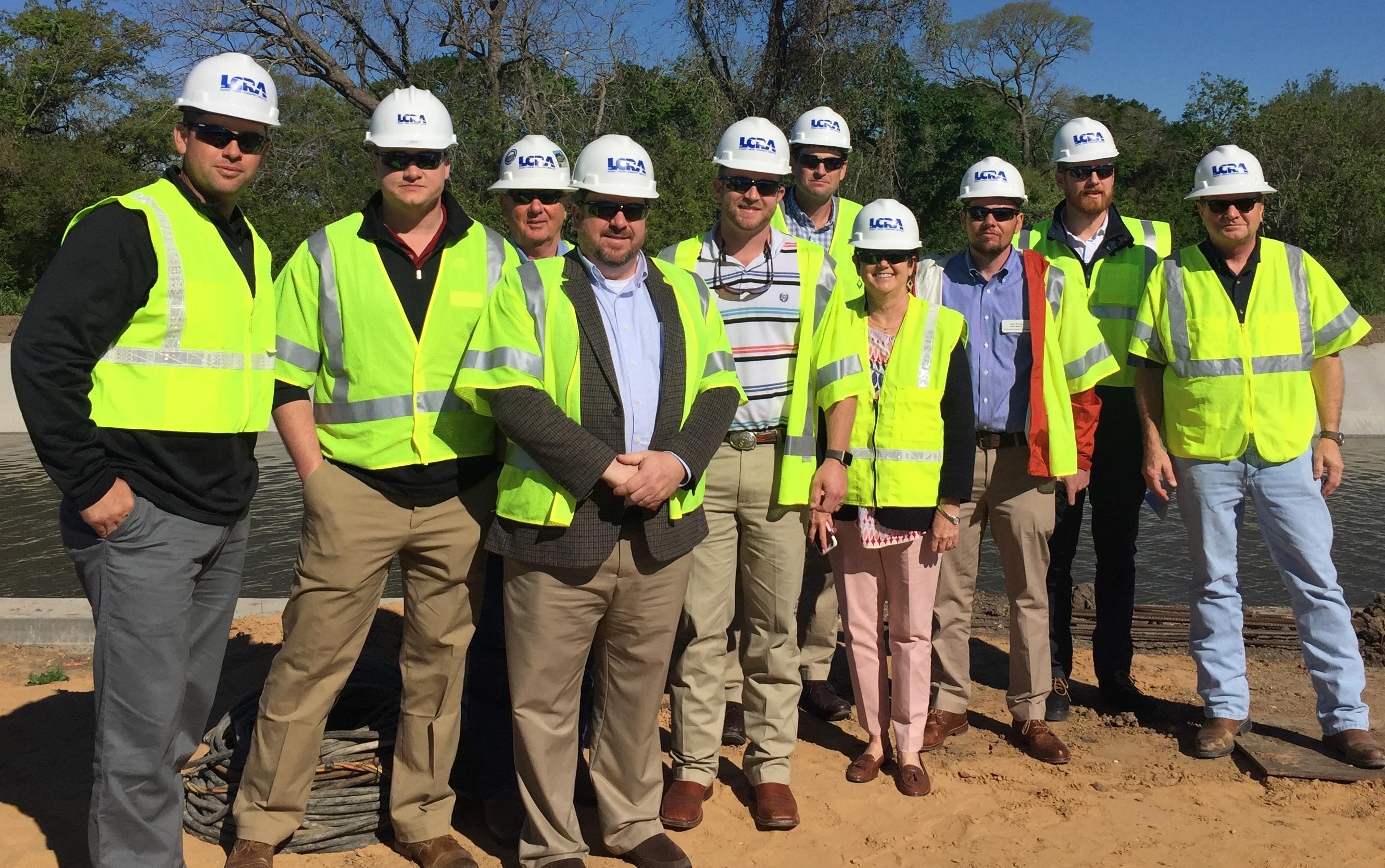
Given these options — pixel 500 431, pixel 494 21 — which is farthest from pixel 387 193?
pixel 494 21

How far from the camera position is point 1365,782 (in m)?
4.64

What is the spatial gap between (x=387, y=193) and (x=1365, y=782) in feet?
15.0

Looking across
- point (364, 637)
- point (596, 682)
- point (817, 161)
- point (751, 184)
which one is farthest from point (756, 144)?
point (364, 637)

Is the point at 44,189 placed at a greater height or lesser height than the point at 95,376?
greater

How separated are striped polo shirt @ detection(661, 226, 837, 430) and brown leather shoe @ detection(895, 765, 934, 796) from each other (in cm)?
155

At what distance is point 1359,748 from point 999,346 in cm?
229

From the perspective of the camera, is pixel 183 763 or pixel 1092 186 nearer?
pixel 183 763

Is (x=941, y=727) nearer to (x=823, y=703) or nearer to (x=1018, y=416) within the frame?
(x=823, y=703)

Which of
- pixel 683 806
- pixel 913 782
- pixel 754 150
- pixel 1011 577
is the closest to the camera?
pixel 683 806

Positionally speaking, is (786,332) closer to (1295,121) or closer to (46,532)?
(46,532)

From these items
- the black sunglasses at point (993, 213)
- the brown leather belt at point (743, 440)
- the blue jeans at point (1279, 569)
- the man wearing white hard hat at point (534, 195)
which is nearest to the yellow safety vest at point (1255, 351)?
the blue jeans at point (1279, 569)

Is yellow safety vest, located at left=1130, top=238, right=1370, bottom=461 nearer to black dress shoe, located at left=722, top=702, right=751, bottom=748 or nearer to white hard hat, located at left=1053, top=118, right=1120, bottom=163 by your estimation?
white hard hat, located at left=1053, top=118, right=1120, bottom=163

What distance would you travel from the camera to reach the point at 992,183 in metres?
4.98

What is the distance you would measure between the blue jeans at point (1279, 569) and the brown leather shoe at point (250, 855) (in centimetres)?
399
